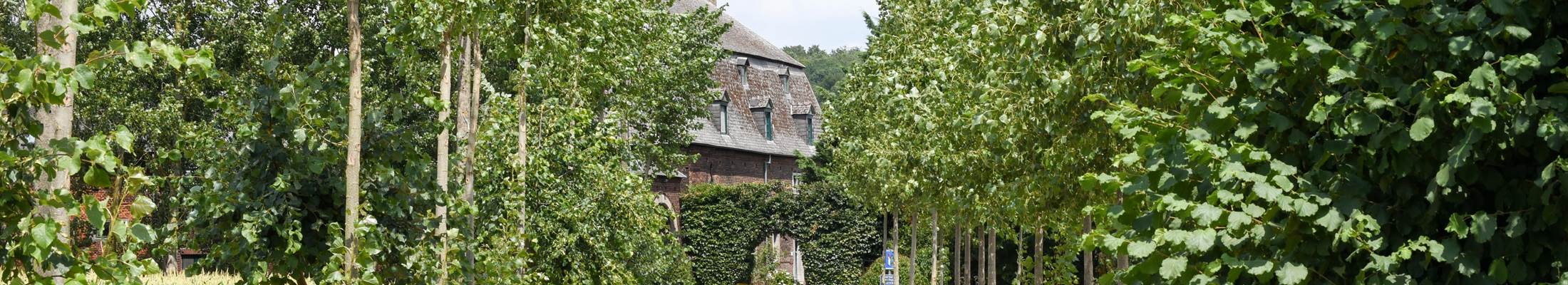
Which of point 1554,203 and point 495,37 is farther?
point 495,37

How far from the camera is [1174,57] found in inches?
289

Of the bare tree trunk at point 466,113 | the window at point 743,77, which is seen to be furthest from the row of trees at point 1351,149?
the window at point 743,77

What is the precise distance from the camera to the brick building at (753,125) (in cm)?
4831

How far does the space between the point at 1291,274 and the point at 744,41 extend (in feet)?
153

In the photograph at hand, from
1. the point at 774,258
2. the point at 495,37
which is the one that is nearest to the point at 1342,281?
the point at 495,37

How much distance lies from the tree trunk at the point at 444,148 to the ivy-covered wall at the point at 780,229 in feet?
111

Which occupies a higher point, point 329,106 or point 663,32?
point 663,32

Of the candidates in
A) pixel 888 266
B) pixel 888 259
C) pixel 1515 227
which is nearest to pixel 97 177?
pixel 1515 227

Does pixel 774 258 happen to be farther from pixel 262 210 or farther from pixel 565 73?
pixel 262 210

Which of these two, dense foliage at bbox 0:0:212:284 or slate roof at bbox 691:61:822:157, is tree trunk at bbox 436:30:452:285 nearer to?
dense foliage at bbox 0:0:212:284

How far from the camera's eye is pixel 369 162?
879 centimetres

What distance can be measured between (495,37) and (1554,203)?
9.91 metres

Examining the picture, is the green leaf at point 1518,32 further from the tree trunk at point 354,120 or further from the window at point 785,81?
the window at point 785,81

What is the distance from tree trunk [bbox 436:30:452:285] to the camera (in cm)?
941
